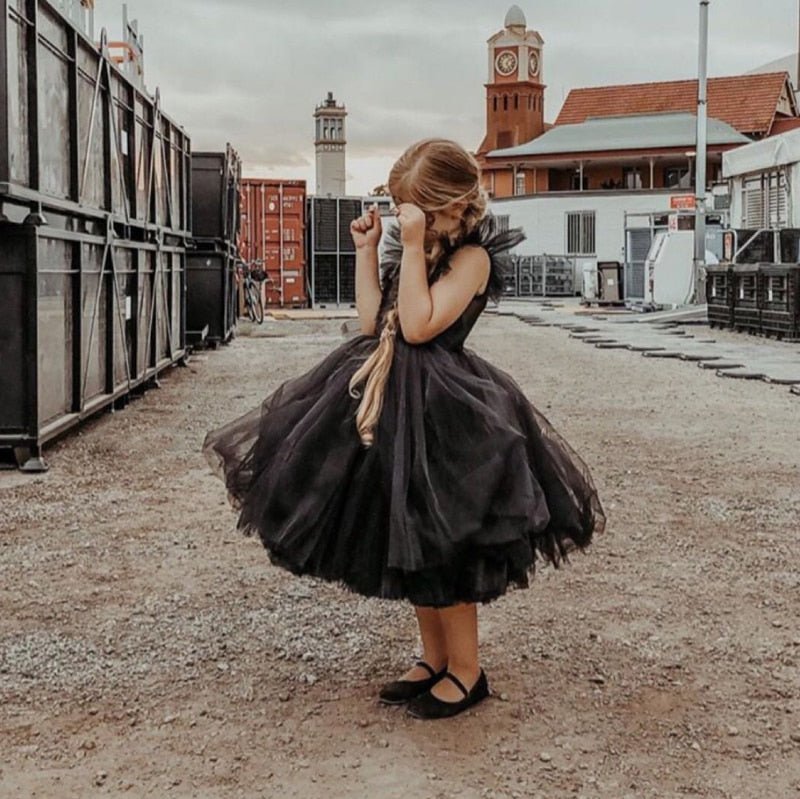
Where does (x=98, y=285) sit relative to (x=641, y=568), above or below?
above

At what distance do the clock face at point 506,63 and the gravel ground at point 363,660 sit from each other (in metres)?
72.8

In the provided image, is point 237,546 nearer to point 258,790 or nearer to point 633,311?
point 258,790

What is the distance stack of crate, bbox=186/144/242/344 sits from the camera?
17406 mm

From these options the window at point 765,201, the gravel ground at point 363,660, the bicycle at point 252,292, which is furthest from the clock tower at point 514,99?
the gravel ground at point 363,660

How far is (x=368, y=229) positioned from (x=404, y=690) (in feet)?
4.07

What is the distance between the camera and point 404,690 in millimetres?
3320

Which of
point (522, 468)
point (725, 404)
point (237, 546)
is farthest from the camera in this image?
point (725, 404)

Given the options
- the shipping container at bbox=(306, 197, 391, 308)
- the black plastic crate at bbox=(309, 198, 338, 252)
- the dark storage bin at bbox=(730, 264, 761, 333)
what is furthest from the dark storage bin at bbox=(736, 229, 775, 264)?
the black plastic crate at bbox=(309, 198, 338, 252)

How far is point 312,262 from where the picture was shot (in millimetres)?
32781

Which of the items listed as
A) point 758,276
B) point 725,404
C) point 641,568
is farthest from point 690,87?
point 641,568

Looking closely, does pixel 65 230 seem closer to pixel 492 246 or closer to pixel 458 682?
pixel 492 246

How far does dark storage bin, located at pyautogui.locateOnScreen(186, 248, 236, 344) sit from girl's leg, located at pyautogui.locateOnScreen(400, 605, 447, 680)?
14.4 meters

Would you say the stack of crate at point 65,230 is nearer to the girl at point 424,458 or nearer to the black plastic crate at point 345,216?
the girl at point 424,458

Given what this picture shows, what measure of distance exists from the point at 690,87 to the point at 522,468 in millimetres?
65566
